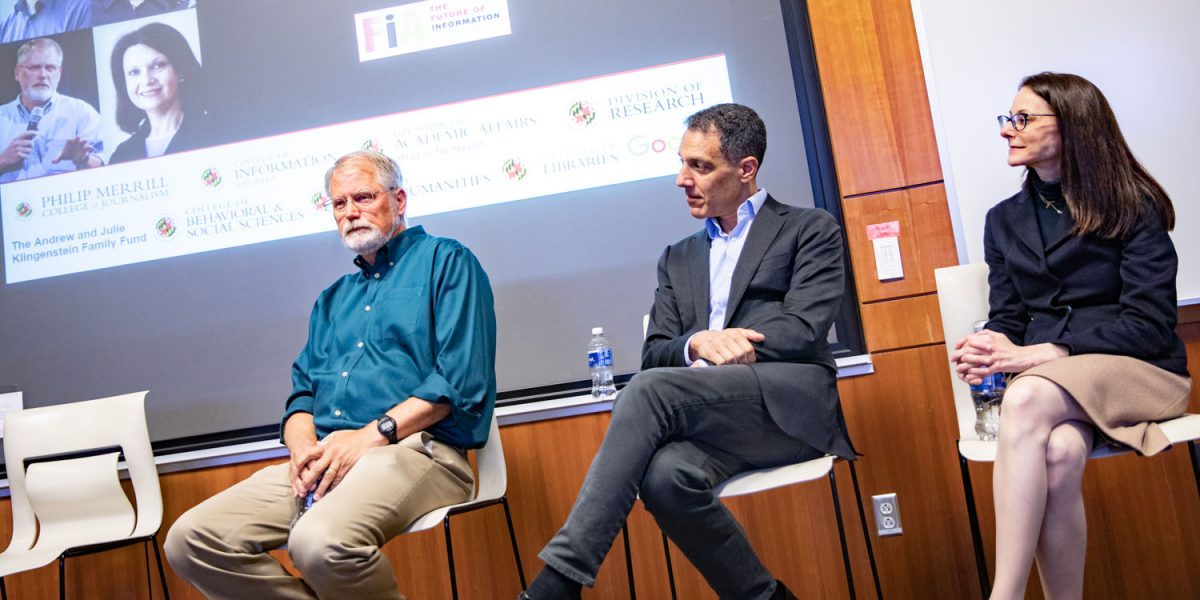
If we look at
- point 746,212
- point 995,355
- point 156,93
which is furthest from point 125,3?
point 995,355

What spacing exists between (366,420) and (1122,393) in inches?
74.2

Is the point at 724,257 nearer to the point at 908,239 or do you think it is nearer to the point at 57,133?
the point at 908,239

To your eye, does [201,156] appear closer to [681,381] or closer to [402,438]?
[402,438]

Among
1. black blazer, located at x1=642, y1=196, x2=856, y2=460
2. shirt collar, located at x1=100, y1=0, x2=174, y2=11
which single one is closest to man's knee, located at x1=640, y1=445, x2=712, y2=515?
black blazer, located at x1=642, y1=196, x2=856, y2=460

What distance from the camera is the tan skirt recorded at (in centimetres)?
191

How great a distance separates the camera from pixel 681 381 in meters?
1.98

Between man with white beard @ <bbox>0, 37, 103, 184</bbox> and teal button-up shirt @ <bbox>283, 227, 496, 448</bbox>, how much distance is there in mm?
1541

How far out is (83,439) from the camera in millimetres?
2998

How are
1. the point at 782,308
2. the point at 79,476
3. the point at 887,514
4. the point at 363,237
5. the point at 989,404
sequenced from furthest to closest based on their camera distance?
1. the point at 79,476
2. the point at 887,514
3. the point at 363,237
4. the point at 989,404
5. the point at 782,308

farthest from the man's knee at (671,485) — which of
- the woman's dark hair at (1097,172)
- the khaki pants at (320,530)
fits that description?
the woman's dark hair at (1097,172)

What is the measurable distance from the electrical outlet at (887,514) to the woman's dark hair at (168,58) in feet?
9.58

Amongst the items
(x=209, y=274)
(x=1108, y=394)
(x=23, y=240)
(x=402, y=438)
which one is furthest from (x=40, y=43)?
(x=1108, y=394)

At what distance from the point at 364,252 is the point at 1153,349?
2.11 metres

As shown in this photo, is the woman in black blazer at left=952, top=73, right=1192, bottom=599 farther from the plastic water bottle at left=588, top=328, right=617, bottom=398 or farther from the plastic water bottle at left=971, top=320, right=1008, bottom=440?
the plastic water bottle at left=588, top=328, right=617, bottom=398
